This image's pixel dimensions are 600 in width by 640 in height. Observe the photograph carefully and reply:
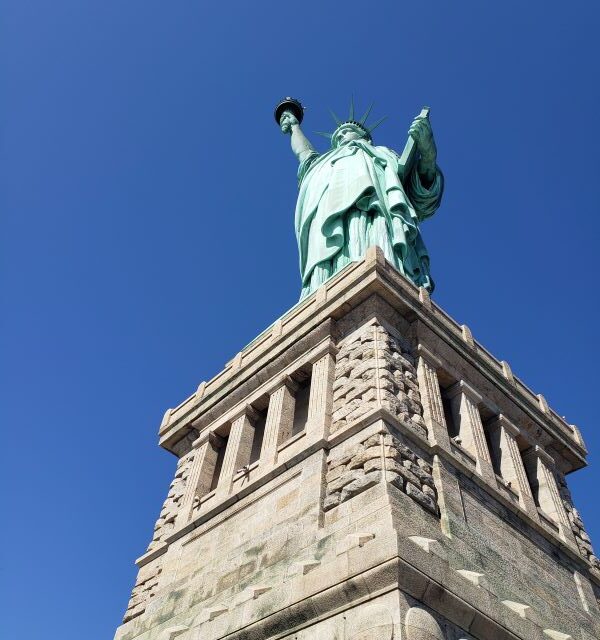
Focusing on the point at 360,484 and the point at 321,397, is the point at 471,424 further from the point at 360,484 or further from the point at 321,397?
the point at 360,484

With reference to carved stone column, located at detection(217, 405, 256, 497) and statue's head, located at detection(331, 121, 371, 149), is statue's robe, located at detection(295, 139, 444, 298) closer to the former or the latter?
statue's head, located at detection(331, 121, 371, 149)

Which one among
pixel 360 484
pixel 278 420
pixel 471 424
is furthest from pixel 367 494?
pixel 471 424

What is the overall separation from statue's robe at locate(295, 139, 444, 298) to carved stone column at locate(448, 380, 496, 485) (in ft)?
14.0

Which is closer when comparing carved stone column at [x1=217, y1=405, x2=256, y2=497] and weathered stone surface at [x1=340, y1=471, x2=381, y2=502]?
weathered stone surface at [x1=340, y1=471, x2=381, y2=502]

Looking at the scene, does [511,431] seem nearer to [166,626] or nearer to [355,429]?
[355,429]

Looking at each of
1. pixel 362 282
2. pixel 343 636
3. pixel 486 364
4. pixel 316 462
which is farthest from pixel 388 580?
pixel 486 364

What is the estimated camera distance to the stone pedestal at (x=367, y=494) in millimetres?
7633

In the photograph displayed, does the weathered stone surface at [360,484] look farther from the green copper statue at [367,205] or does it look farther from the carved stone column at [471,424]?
the green copper statue at [367,205]

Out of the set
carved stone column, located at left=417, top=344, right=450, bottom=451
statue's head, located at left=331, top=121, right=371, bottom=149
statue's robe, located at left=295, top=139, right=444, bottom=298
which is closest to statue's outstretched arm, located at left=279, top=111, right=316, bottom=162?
statue's head, located at left=331, top=121, right=371, bottom=149

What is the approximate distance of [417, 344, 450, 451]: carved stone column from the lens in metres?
10.6

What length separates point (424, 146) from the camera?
71.3 feet

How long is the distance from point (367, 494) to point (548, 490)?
5.90 meters

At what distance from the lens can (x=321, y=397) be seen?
1127cm

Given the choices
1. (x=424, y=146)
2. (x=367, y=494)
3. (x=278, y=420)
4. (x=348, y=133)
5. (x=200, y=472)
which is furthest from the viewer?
(x=348, y=133)
